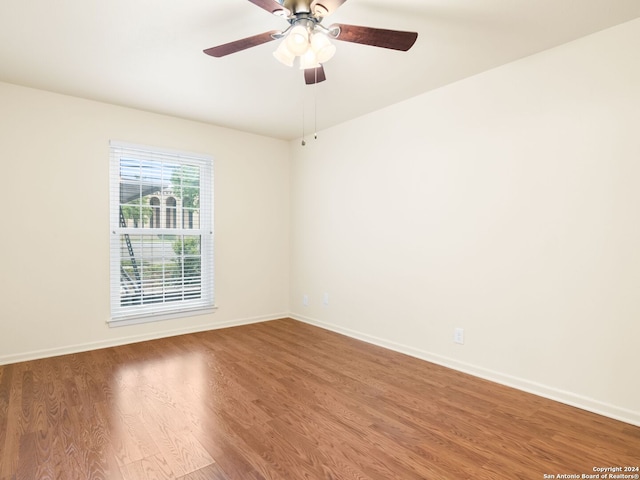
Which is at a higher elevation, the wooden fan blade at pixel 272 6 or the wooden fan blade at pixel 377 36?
the wooden fan blade at pixel 272 6

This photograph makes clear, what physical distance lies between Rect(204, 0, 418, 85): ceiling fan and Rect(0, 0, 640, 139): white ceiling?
324mm

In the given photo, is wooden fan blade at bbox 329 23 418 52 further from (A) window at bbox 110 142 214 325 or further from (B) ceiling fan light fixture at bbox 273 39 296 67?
(A) window at bbox 110 142 214 325

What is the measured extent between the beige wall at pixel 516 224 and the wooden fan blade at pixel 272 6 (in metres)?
1.90

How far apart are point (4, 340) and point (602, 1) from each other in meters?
5.07

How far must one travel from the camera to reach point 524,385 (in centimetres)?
262

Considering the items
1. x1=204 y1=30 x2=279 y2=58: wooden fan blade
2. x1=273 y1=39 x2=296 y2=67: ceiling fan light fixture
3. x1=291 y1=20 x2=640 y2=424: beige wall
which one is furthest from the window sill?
x1=273 y1=39 x2=296 y2=67: ceiling fan light fixture

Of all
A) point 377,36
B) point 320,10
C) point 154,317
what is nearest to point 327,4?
point 320,10

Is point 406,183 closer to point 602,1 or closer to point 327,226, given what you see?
point 327,226

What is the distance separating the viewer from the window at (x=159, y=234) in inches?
146

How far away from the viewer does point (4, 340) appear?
311cm

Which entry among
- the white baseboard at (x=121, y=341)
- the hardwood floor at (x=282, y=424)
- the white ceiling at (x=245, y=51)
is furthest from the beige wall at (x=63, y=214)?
the hardwood floor at (x=282, y=424)

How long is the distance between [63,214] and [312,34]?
2.98 metres

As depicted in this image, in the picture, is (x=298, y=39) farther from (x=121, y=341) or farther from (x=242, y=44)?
(x=121, y=341)

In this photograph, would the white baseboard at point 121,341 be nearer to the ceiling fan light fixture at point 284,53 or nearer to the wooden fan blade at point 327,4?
the ceiling fan light fixture at point 284,53
